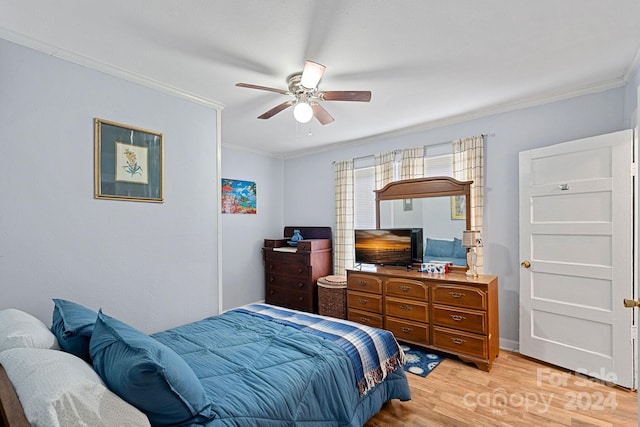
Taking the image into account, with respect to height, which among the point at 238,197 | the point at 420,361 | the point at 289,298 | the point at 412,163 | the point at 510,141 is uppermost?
the point at 510,141

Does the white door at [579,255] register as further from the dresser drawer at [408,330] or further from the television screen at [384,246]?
the television screen at [384,246]

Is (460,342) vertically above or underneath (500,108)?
underneath

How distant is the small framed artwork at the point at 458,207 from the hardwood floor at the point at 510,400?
1534 mm

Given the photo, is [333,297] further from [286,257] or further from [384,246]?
[286,257]

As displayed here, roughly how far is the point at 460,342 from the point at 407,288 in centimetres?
69

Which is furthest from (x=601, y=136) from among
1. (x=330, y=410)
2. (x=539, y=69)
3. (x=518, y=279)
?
(x=330, y=410)

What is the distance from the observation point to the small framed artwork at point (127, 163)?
2295 mm

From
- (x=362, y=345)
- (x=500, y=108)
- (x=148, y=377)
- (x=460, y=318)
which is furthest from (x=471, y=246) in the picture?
(x=148, y=377)

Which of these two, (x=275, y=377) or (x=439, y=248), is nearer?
(x=275, y=377)

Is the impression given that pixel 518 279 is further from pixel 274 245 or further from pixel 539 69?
pixel 274 245

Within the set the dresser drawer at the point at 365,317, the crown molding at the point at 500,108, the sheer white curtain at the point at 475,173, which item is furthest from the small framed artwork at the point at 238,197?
the sheer white curtain at the point at 475,173

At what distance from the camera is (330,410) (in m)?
1.69

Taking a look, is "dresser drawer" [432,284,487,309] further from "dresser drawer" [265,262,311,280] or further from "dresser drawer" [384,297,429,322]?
"dresser drawer" [265,262,311,280]

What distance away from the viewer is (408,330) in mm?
3311
